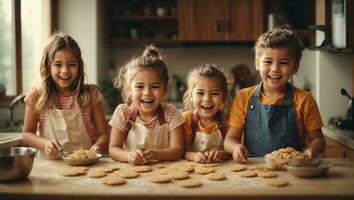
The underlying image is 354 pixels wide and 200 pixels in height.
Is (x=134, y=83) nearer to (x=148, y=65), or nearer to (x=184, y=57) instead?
(x=148, y=65)

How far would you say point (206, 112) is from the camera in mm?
2027

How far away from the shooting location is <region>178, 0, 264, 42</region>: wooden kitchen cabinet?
15.1 feet

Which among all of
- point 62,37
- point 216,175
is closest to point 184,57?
point 62,37

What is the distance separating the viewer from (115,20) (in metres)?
4.90

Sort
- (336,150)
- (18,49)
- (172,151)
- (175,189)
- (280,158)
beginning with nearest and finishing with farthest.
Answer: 1. (175,189)
2. (280,158)
3. (172,151)
4. (336,150)
5. (18,49)

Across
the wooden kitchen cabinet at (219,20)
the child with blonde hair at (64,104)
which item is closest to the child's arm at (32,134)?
the child with blonde hair at (64,104)

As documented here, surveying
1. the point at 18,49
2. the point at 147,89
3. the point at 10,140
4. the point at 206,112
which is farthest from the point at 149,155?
the point at 18,49

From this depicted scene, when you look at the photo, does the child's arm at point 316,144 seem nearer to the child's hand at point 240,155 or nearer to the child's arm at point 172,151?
the child's hand at point 240,155

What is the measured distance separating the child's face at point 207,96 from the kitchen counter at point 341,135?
919mm

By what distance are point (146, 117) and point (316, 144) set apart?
2.29ft

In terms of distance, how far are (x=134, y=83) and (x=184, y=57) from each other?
312 centimetres

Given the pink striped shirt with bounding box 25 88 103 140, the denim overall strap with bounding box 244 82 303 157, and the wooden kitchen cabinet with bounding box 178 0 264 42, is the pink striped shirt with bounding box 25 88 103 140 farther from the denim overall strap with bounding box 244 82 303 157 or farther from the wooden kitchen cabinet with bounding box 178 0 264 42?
the wooden kitchen cabinet with bounding box 178 0 264 42

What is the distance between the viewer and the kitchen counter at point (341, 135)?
2.55 m

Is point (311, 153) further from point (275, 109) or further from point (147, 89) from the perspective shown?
point (147, 89)
